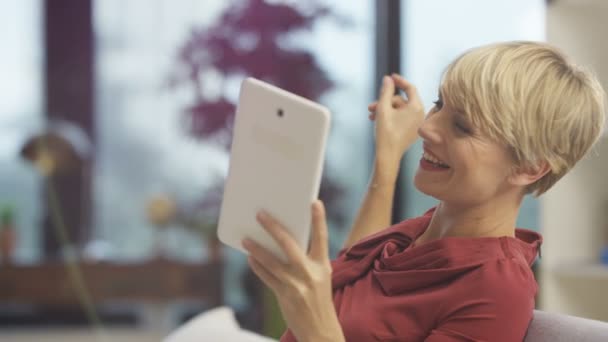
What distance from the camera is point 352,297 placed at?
3.13ft

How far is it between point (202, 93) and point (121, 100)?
0.96ft

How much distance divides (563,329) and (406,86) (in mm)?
361

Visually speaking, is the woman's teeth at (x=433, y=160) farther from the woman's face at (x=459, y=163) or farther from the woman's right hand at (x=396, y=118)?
the woman's right hand at (x=396, y=118)

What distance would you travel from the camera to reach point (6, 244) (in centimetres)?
307

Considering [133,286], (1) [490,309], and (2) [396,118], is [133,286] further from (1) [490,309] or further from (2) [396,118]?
(1) [490,309]

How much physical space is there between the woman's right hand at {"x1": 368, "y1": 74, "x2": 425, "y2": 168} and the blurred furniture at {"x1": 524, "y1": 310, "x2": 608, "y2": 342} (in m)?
0.30

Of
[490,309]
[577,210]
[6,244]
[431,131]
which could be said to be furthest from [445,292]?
[6,244]

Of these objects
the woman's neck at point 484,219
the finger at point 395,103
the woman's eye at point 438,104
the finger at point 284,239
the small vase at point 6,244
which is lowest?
the small vase at point 6,244

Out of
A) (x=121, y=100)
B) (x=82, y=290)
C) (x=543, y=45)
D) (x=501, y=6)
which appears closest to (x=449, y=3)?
(x=501, y=6)

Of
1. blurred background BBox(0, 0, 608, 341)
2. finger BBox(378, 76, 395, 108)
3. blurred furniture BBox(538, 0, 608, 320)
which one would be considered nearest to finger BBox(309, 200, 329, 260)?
finger BBox(378, 76, 395, 108)

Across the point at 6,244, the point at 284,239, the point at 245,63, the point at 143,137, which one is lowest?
the point at 6,244

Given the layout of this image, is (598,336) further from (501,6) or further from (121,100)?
(121,100)

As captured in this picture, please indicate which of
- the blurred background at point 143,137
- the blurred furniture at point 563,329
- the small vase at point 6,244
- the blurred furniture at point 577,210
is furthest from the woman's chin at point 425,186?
the small vase at point 6,244

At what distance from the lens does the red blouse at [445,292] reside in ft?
2.71
